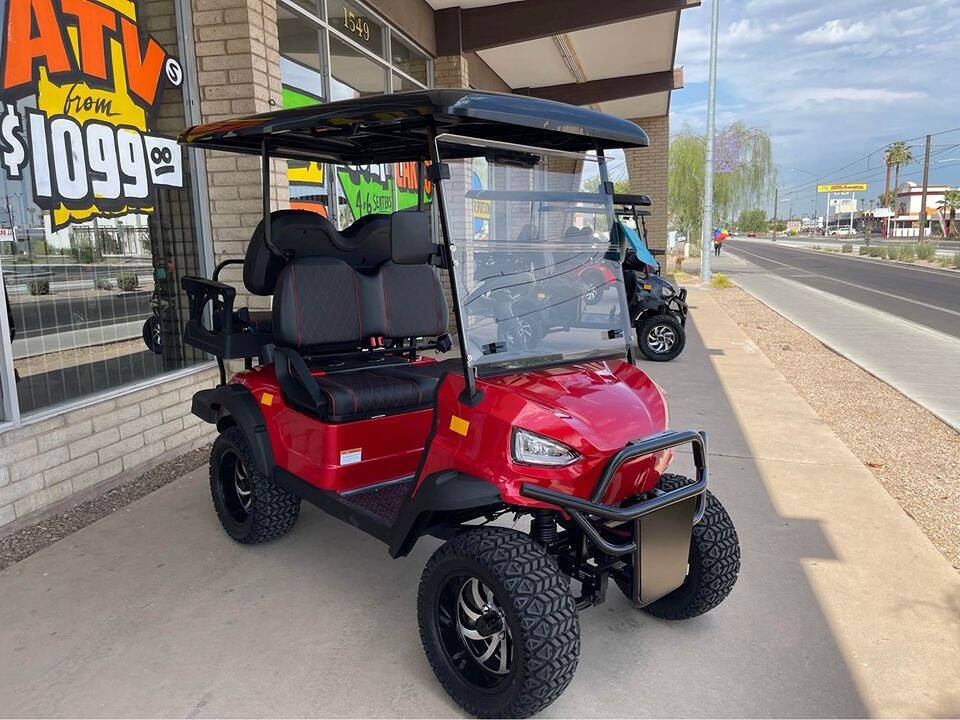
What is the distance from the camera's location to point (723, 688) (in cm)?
248

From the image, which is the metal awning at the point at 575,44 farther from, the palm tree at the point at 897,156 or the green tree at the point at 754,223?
the green tree at the point at 754,223

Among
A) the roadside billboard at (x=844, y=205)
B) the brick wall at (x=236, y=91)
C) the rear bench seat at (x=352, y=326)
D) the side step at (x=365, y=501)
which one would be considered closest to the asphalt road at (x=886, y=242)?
the brick wall at (x=236, y=91)

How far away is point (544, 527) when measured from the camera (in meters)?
2.50

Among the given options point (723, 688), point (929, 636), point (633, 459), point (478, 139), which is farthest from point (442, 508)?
point (929, 636)

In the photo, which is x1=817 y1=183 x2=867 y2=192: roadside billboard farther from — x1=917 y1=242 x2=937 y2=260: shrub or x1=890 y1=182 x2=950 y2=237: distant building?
x1=917 y1=242 x2=937 y2=260: shrub

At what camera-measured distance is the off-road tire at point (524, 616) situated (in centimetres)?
216

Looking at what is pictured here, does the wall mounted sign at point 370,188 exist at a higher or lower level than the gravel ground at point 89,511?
higher

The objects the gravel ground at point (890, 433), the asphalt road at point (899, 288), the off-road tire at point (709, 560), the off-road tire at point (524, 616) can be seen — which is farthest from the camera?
the asphalt road at point (899, 288)

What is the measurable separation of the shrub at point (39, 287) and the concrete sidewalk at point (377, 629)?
50.3 inches

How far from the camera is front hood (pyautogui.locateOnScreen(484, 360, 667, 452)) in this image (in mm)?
2373

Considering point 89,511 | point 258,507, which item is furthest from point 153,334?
point 258,507

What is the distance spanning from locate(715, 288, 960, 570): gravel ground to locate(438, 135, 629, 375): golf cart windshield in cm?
215

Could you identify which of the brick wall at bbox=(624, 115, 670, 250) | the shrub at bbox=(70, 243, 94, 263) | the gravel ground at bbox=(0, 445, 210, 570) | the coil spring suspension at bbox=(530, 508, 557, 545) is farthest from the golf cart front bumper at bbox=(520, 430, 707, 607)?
the brick wall at bbox=(624, 115, 670, 250)

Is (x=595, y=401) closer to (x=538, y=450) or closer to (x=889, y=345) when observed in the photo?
(x=538, y=450)
